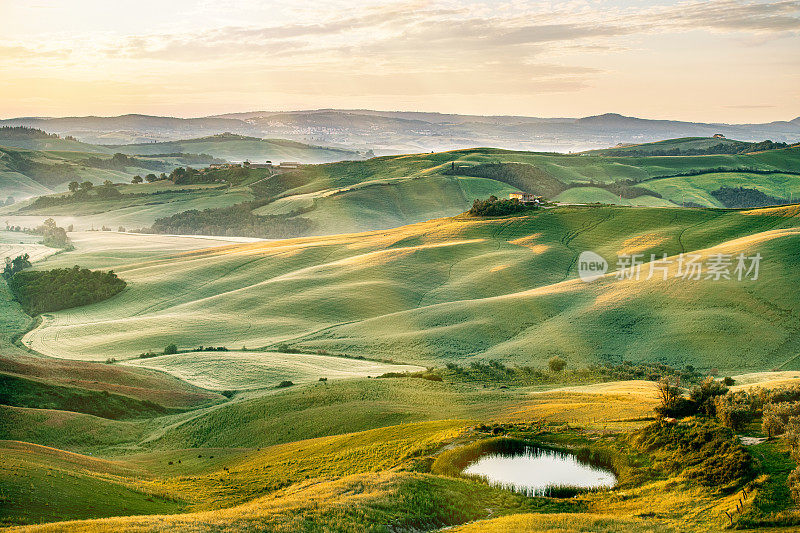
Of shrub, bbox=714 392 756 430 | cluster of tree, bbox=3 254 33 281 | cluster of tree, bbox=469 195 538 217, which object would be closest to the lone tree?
shrub, bbox=714 392 756 430

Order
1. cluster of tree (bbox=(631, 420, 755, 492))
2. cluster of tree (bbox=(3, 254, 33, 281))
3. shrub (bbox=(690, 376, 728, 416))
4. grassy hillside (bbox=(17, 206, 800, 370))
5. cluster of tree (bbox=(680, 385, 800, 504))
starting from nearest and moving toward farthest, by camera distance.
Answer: cluster of tree (bbox=(631, 420, 755, 492)) < cluster of tree (bbox=(680, 385, 800, 504)) < shrub (bbox=(690, 376, 728, 416)) < grassy hillside (bbox=(17, 206, 800, 370)) < cluster of tree (bbox=(3, 254, 33, 281))

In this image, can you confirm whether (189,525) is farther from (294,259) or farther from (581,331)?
(294,259)

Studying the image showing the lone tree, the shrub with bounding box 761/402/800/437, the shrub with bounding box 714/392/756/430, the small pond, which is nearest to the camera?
the small pond

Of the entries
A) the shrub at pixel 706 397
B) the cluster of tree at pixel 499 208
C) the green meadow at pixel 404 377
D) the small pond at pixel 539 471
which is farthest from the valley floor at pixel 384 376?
the cluster of tree at pixel 499 208

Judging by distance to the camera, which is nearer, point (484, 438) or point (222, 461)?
point (484, 438)

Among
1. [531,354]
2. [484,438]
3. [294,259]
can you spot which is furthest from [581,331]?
[294,259]

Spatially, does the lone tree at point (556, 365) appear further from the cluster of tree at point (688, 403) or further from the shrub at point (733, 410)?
the shrub at point (733, 410)

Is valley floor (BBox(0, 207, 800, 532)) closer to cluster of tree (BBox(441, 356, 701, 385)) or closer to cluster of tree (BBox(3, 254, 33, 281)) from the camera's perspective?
cluster of tree (BBox(441, 356, 701, 385))
